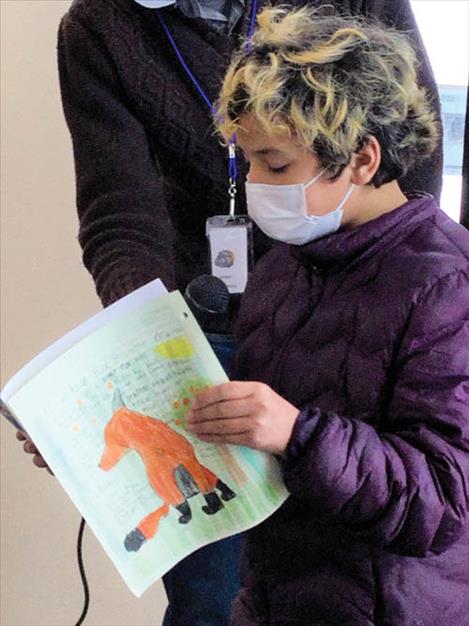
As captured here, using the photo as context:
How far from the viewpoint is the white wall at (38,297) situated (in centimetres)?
170

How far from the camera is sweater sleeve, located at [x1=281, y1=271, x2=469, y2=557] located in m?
0.87

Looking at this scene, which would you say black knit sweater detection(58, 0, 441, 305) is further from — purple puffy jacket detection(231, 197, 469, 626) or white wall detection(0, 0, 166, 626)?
white wall detection(0, 0, 166, 626)

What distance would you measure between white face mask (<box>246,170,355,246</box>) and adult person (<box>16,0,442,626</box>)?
0.28m

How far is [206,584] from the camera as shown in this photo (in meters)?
1.42

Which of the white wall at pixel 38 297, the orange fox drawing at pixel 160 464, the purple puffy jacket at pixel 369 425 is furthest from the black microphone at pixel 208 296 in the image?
the white wall at pixel 38 297

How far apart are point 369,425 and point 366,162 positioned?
241mm

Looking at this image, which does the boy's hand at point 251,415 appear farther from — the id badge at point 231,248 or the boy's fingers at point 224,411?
the id badge at point 231,248

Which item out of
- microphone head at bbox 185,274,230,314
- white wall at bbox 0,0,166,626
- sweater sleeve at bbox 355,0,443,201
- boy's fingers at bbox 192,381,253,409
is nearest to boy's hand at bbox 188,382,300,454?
boy's fingers at bbox 192,381,253,409

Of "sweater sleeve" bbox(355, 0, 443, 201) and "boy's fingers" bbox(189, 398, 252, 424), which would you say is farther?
"sweater sleeve" bbox(355, 0, 443, 201)

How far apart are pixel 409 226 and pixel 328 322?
115 millimetres

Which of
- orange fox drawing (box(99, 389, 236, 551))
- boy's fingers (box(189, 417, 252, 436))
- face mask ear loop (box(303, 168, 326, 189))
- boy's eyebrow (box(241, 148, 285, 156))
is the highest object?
boy's eyebrow (box(241, 148, 285, 156))

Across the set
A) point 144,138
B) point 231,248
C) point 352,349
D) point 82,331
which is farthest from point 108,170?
point 352,349

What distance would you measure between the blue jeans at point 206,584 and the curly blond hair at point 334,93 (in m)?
0.63

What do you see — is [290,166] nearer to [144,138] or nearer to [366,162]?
[366,162]
